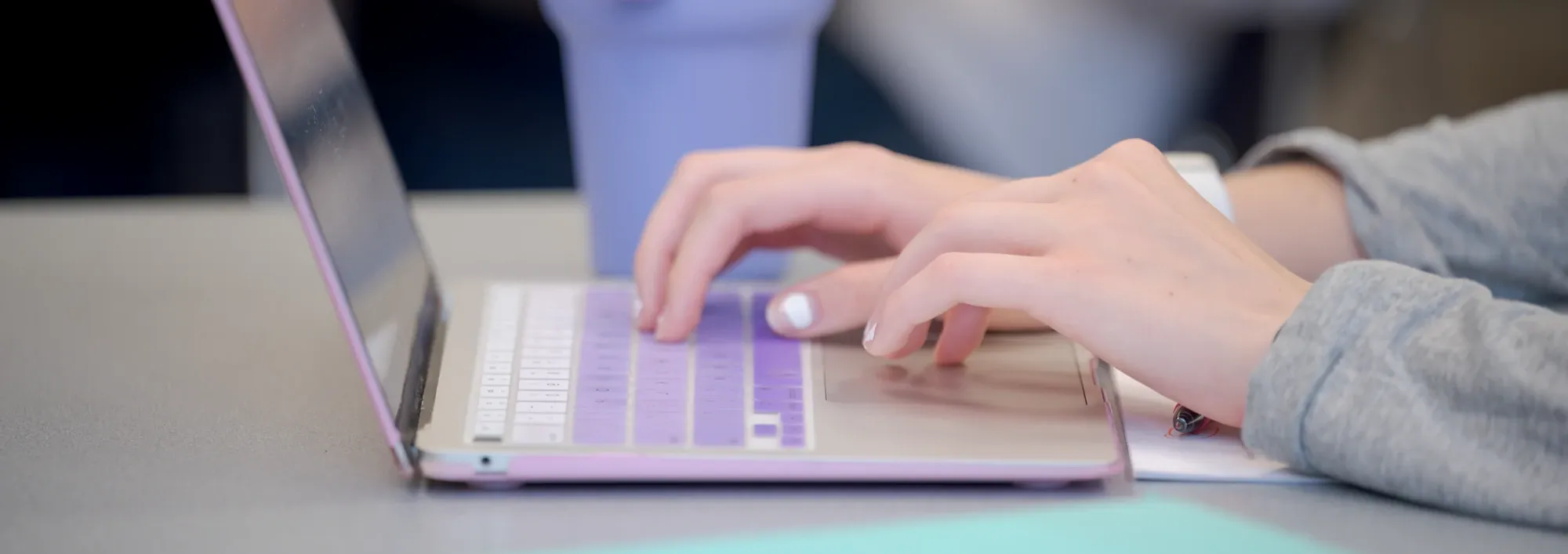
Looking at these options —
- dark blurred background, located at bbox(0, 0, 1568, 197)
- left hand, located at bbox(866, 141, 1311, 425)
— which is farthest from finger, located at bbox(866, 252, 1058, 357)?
dark blurred background, located at bbox(0, 0, 1568, 197)

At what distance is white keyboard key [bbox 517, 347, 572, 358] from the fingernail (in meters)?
0.10

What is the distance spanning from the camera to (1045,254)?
54 centimetres

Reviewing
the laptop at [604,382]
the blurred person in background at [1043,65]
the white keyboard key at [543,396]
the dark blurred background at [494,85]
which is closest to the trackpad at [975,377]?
the laptop at [604,382]

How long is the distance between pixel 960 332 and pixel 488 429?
0.21 m

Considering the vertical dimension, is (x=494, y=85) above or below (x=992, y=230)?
below

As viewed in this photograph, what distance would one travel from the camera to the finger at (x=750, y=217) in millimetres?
599

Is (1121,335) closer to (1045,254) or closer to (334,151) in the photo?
(1045,254)

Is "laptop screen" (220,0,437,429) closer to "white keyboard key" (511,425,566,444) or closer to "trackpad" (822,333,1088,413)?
"white keyboard key" (511,425,566,444)

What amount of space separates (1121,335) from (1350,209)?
0.27 meters

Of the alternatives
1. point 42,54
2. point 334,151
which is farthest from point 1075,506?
point 42,54

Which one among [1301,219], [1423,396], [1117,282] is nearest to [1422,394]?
[1423,396]

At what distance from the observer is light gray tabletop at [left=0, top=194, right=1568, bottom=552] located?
46 centimetres

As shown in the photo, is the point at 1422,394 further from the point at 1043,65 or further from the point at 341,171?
the point at 1043,65

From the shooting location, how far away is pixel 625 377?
550 mm
